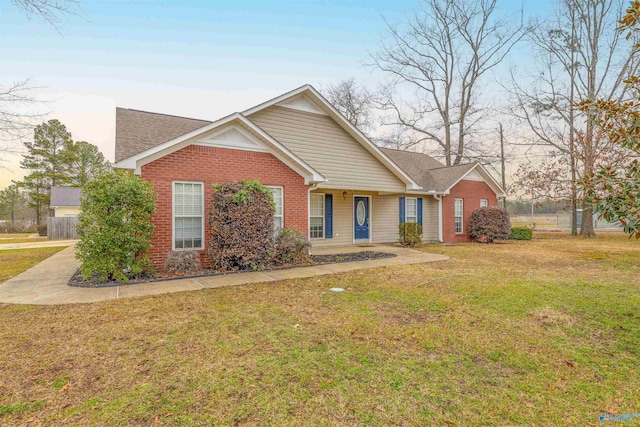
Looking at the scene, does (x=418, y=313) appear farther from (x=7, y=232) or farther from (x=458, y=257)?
(x=7, y=232)

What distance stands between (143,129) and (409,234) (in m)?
11.1

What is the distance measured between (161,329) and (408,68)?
26878 mm

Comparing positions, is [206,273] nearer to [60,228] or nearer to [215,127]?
[215,127]

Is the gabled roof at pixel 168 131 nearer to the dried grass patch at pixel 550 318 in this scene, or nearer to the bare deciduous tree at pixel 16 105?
the bare deciduous tree at pixel 16 105

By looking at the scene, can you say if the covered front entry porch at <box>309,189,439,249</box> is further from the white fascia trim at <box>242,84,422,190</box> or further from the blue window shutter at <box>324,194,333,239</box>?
the white fascia trim at <box>242,84,422,190</box>

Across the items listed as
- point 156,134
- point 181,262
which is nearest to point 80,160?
point 156,134

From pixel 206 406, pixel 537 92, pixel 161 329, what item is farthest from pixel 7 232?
pixel 537 92

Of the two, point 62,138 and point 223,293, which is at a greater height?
point 62,138

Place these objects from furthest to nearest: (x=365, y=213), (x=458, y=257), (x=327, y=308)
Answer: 1. (x=365, y=213)
2. (x=458, y=257)
3. (x=327, y=308)

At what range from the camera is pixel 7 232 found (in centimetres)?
3161

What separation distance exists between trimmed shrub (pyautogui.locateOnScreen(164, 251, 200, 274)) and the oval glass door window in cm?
827

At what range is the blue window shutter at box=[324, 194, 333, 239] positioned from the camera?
533 inches

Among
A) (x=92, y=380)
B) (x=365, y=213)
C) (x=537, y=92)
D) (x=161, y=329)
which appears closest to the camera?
(x=92, y=380)

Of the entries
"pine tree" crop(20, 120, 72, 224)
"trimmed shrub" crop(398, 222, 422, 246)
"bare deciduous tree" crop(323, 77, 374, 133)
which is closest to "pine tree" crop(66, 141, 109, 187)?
"pine tree" crop(20, 120, 72, 224)
